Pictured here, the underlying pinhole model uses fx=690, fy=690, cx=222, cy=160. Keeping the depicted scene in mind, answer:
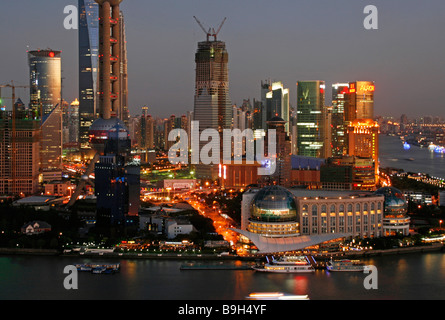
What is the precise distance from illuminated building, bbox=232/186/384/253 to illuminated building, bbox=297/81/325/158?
16.9 m

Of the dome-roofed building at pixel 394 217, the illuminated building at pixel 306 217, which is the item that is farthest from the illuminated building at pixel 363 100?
the illuminated building at pixel 306 217

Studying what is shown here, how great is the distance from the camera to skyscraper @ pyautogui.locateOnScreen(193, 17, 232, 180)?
97.2ft

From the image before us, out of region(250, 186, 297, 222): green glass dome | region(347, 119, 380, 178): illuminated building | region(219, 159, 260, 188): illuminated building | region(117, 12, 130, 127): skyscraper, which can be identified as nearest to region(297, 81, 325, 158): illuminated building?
region(347, 119, 380, 178): illuminated building

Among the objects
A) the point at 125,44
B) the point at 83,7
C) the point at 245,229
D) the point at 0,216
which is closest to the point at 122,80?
the point at 125,44

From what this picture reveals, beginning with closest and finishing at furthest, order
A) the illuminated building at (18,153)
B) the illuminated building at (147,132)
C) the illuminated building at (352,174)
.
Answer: the illuminated building at (18,153) < the illuminated building at (352,174) < the illuminated building at (147,132)

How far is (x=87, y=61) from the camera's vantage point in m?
38.3

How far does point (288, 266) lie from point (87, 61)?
27.5 metres

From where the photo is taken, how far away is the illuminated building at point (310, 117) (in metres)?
32.9

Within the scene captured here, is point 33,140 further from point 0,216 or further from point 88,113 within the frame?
point 88,113

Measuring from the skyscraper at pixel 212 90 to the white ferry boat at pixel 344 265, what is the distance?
53.0 ft

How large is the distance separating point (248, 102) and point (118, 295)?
3495 centimetres

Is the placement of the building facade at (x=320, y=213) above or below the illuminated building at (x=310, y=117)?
below

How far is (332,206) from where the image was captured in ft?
52.1

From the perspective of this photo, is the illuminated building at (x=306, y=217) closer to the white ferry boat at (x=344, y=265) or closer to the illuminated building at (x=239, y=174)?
the white ferry boat at (x=344, y=265)
